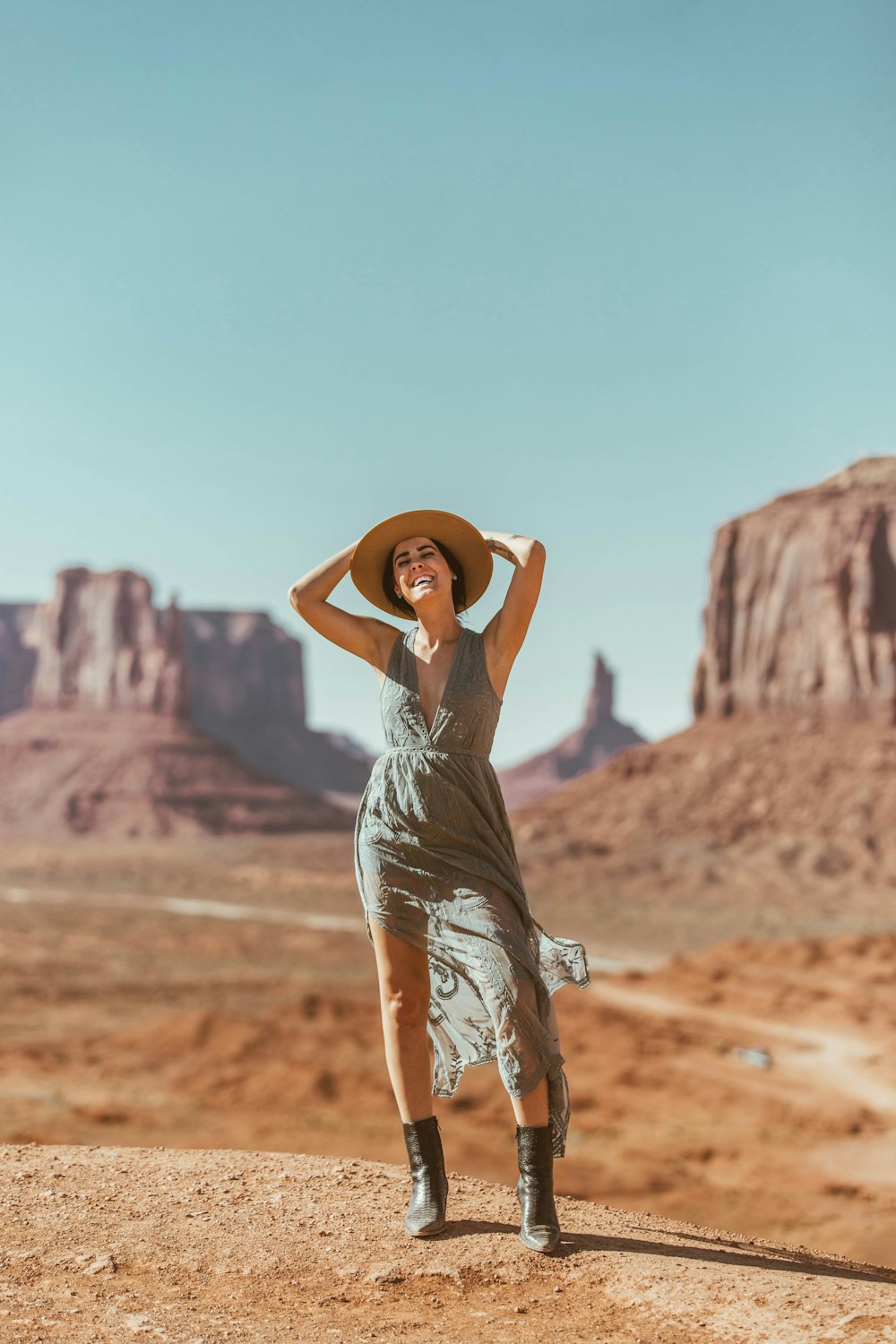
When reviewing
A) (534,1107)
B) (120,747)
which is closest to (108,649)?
(120,747)

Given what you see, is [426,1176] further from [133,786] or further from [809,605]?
[133,786]

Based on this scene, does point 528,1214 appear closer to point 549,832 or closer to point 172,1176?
point 172,1176

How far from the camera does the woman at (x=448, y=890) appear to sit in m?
4.22

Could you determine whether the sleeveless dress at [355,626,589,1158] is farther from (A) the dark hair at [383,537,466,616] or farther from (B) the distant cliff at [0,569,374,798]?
(B) the distant cliff at [0,569,374,798]

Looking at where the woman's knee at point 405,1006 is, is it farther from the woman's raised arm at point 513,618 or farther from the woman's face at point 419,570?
the woman's face at point 419,570

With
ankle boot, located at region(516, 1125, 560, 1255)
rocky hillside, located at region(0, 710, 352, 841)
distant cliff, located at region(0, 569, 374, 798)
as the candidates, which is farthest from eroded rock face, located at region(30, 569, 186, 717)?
ankle boot, located at region(516, 1125, 560, 1255)

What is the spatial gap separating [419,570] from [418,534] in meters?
0.18

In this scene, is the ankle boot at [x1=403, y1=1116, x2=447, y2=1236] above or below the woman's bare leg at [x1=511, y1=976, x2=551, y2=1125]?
below

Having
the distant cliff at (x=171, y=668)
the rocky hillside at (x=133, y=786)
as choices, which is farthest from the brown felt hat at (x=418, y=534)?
the distant cliff at (x=171, y=668)

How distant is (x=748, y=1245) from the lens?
17.0ft

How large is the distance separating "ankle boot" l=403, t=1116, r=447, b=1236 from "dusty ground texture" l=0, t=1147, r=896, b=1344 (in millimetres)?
91

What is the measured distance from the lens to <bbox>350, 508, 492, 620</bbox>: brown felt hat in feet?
15.4

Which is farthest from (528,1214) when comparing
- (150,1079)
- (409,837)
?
(150,1079)

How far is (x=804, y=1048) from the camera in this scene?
19828 mm
